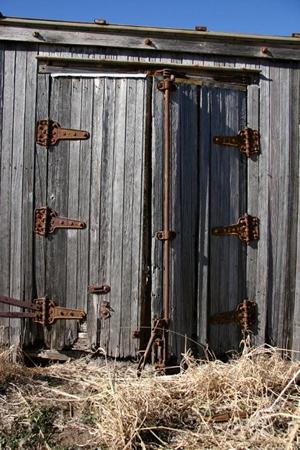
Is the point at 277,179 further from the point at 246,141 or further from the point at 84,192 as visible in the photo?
the point at 84,192

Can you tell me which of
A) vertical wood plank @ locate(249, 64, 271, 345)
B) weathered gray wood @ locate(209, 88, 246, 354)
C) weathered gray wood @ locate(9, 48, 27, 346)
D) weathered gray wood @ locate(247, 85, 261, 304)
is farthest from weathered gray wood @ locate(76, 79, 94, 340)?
vertical wood plank @ locate(249, 64, 271, 345)

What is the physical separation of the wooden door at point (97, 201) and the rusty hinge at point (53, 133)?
5 cm

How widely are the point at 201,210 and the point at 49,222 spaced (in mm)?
1442

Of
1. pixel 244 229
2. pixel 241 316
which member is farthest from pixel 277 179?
pixel 241 316

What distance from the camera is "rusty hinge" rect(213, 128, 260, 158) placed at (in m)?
5.22

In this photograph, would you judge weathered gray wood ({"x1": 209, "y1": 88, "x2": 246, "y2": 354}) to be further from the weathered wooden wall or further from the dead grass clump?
the dead grass clump

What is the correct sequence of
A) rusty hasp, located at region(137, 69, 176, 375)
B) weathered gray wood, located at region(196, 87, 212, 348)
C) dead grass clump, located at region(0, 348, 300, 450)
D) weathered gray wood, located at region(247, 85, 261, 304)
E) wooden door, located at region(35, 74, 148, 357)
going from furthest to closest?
weathered gray wood, located at region(247, 85, 261, 304), weathered gray wood, located at region(196, 87, 212, 348), wooden door, located at region(35, 74, 148, 357), rusty hasp, located at region(137, 69, 176, 375), dead grass clump, located at region(0, 348, 300, 450)

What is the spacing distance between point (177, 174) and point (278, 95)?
1.35m

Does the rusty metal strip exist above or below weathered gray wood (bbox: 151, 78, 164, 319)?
below

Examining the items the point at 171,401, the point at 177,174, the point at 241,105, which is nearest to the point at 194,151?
the point at 177,174

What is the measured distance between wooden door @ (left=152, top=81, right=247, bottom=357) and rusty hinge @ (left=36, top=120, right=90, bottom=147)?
72cm

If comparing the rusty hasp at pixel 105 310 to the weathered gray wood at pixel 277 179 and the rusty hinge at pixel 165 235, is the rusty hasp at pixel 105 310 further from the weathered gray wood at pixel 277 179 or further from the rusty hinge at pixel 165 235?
the weathered gray wood at pixel 277 179

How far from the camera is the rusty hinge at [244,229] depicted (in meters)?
5.21

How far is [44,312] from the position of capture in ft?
16.8
